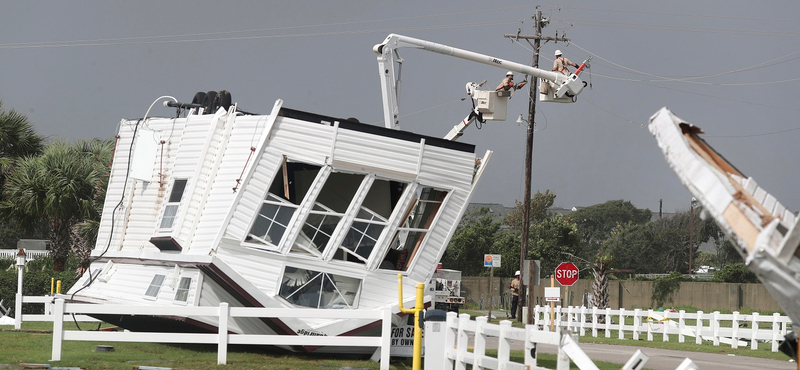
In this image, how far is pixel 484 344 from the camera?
1204 centimetres

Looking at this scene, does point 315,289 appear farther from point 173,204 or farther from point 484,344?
point 484,344

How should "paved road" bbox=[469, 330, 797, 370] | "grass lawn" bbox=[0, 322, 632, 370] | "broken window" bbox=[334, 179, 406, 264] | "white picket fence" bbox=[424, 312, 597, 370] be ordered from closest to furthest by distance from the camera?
"white picket fence" bbox=[424, 312, 597, 370] → "grass lawn" bbox=[0, 322, 632, 370] → "broken window" bbox=[334, 179, 406, 264] → "paved road" bbox=[469, 330, 797, 370]

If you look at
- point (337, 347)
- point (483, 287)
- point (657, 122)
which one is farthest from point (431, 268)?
point (483, 287)

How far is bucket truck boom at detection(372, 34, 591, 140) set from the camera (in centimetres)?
2012

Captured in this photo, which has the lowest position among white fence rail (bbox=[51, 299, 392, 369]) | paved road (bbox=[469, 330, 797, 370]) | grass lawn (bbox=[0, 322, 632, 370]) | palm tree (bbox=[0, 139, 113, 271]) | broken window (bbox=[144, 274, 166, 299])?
paved road (bbox=[469, 330, 797, 370])

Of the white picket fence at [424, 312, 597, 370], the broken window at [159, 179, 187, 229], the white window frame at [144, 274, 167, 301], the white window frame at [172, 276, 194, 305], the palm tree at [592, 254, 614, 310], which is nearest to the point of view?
the white picket fence at [424, 312, 597, 370]

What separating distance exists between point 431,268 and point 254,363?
157 inches

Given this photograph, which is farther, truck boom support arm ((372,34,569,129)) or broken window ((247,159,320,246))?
truck boom support arm ((372,34,569,129))

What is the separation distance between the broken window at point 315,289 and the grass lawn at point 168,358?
0.93 metres

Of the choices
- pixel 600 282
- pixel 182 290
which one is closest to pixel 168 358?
pixel 182 290

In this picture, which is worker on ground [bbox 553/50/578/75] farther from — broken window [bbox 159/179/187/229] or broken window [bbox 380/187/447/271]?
broken window [bbox 159/179/187/229]

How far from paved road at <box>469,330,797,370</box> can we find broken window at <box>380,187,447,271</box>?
4.20 meters

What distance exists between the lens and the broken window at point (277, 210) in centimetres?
1587

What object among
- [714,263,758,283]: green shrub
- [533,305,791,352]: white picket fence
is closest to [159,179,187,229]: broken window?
[533,305,791,352]: white picket fence
